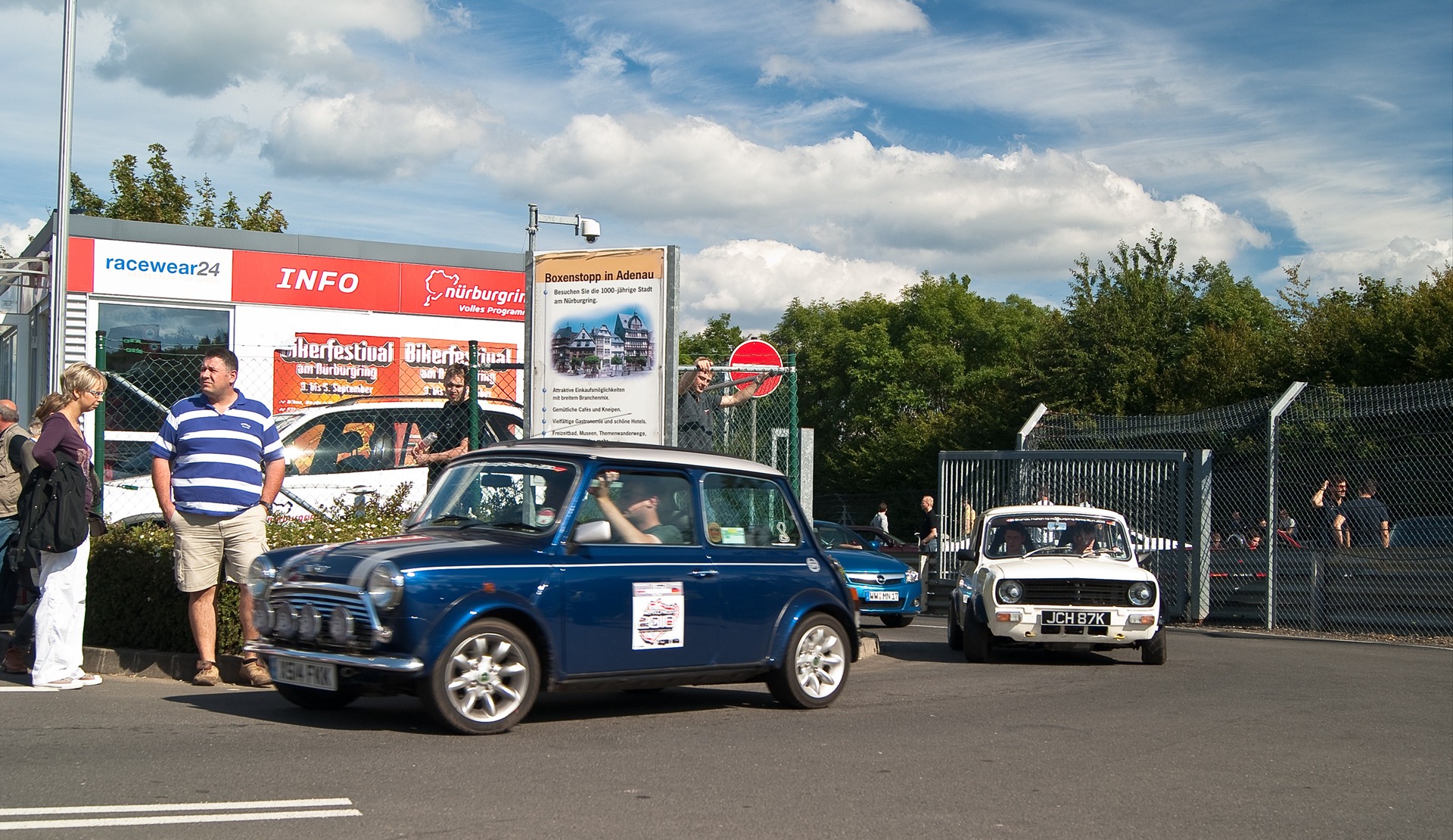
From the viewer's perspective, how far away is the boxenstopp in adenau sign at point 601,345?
39.4ft

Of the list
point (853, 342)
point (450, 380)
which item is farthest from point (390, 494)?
point (853, 342)

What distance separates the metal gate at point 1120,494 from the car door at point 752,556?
889cm

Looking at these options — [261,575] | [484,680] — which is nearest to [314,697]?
[261,575]

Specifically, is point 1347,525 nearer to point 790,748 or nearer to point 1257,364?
point 790,748

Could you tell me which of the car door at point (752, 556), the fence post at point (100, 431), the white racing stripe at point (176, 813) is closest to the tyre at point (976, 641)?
the car door at point (752, 556)

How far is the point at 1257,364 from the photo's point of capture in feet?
111

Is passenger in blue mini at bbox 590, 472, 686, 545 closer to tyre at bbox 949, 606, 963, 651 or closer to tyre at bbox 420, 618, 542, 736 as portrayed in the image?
tyre at bbox 420, 618, 542, 736

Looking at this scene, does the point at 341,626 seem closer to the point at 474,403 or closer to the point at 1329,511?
the point at 474,403

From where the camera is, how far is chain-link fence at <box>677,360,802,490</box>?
13547mm

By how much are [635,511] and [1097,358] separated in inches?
1306

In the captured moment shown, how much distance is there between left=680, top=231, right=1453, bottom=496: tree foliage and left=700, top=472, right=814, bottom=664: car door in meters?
23.3

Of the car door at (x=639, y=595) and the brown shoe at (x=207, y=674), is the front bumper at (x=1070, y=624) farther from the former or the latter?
the brown shoe at (x=207, y=674)

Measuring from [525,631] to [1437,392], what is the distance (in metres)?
12.5

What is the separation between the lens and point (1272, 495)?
1750 centimetres
